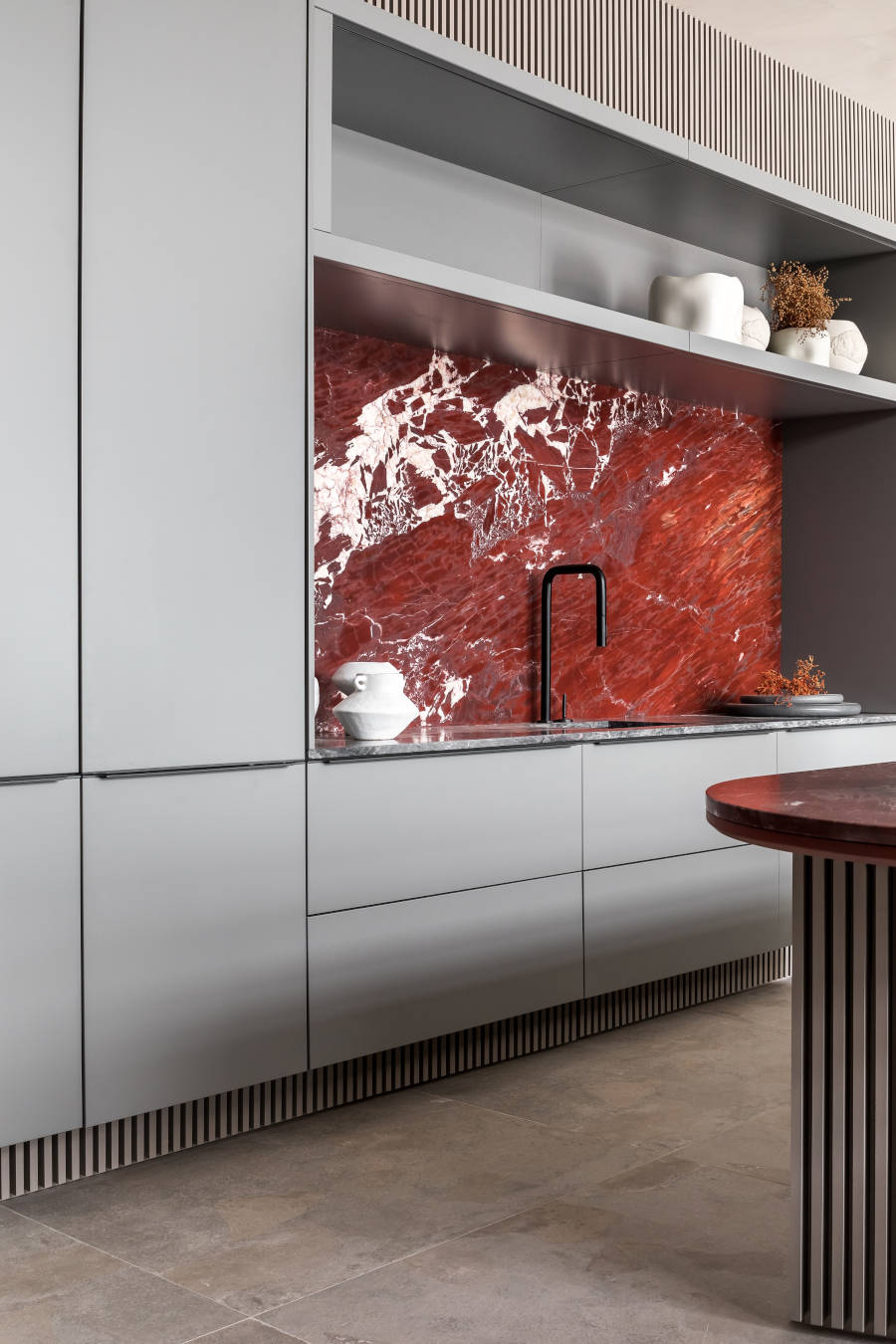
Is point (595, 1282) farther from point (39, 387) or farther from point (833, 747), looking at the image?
point (833, 747)

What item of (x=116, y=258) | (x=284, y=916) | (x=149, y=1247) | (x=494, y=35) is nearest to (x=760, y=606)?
(x=494, y=35)

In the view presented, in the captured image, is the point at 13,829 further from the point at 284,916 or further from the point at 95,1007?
the point at 284,916

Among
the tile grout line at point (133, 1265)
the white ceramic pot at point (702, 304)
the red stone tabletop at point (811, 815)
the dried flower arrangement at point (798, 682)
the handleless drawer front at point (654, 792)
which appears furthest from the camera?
the dried flower arrangement at point (798, 682)

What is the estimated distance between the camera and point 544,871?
3.36 metres

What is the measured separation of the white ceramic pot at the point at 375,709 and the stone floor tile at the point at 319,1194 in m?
0.86

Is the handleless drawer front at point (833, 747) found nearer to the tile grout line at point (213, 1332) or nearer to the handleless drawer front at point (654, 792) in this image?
the handleless drawer front at point (654, 792)

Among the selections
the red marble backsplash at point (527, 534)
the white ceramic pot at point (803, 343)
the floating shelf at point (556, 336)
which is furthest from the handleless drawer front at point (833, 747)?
the white ceramic pot at point (803, 343)

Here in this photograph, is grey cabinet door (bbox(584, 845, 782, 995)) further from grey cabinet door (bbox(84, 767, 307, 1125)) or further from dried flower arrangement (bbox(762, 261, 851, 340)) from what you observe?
dried flower arrangement (bbox(762, 261, 851, 340))

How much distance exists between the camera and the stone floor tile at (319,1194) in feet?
7.34

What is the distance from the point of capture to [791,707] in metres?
4.49

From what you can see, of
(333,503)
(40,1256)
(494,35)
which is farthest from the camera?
(333,503)

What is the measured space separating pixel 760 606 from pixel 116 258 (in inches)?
124

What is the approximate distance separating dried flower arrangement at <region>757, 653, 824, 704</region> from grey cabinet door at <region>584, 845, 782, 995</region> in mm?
953

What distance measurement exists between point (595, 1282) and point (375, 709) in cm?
140
